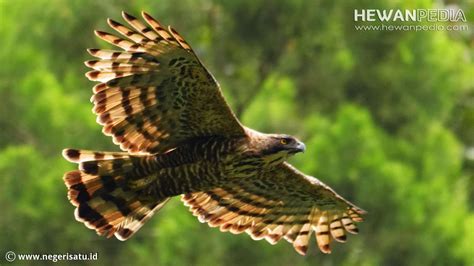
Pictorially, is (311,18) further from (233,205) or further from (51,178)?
(233,205)

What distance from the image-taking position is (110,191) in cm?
1119

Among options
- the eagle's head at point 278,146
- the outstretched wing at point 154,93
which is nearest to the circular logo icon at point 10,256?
the outstretched wing at point 154,93

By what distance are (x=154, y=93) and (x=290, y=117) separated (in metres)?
11.0

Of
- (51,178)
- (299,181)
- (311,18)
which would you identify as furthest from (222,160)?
(311,18)

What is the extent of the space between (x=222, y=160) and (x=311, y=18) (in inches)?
470

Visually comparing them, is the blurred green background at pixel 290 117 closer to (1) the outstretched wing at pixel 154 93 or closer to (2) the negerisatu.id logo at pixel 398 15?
(2) the negerisatu.id logo at pixel 398 15

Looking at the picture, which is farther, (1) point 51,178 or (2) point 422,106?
(2) point 422,106

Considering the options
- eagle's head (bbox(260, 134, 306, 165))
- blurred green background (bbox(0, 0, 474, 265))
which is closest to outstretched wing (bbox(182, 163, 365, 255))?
eagle's head (bbox(260, 134, 306, 165))

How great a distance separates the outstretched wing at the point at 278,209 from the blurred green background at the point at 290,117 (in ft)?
24.7

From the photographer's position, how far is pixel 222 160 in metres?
10.9

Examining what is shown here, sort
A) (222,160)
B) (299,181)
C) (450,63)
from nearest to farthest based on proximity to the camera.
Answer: (222,160), (299,181), (450,63)

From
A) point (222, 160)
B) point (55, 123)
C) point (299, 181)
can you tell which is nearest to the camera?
point (222, 160)

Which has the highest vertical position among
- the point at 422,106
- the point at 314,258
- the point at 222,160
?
the point at 222,160

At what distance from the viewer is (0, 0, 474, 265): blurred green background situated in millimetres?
20578
